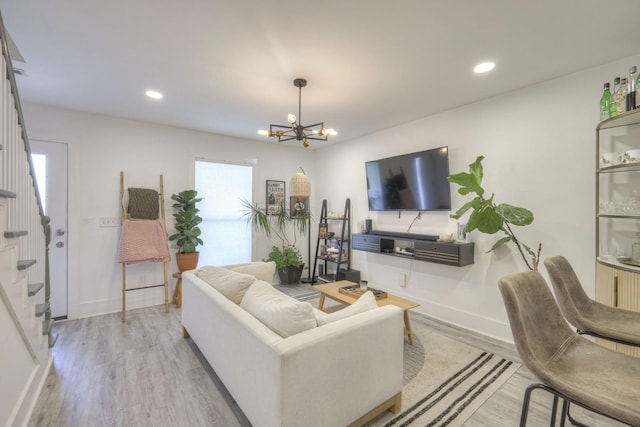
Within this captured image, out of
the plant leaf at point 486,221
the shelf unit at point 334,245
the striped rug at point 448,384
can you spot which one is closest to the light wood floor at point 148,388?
the striped rug at point 448,384

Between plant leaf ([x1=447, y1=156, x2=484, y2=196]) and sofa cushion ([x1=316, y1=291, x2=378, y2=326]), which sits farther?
plant leaf ([x1=447, y1=156, x2=484, y2=196])

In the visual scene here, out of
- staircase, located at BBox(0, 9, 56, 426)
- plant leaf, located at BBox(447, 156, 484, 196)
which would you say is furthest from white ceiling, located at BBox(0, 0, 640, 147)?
plant leaf, located at BBox(447, 156, 484, 196)

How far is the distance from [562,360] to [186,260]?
Answer: 398 cm

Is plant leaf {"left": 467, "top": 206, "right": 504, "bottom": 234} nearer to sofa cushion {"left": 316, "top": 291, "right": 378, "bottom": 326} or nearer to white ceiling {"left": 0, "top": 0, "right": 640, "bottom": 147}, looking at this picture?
white ceiling {"left": 0, "top": 0, "right": 640, "bottom": 147}

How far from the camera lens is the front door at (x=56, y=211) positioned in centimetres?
331

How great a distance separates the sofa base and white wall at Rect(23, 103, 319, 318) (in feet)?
11.2

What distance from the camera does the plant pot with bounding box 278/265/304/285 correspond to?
16.0 ft

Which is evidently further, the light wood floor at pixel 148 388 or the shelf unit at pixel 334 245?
the shelf unit at pixel 334 245

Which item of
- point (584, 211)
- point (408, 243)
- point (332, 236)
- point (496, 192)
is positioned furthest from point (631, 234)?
point (332, 236)

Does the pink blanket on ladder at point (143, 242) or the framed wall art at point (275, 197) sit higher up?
the framed wall art at point (275, 197)

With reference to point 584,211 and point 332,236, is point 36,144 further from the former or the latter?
point 584,211

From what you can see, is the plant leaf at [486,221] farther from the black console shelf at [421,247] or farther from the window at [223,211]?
the window at [223,211]

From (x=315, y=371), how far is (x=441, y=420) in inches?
40.3

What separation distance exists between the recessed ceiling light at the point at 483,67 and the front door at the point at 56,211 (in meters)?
4.58
